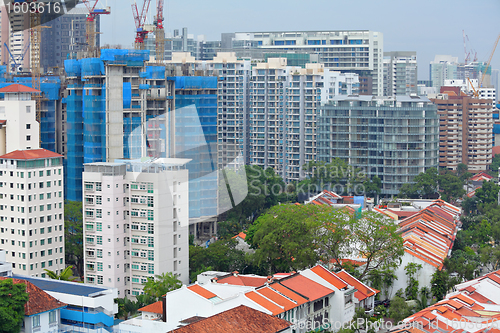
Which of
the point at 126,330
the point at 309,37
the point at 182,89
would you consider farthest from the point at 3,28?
the point at 126,330

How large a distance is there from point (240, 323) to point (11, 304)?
8124mm

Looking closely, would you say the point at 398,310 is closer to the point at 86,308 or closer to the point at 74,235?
the point at 86,308

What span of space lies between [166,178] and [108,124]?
1147 centimetres

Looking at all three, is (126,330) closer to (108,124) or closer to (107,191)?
(107,191)

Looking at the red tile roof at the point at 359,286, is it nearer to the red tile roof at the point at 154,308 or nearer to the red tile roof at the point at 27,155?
the red tile roof at the point at 154,308

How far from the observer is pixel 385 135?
5900cm

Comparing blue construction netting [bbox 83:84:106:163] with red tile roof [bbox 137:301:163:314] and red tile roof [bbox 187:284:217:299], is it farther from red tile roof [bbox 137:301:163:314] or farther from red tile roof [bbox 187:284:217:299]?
red tile roof [bbox 187:284:217:299]

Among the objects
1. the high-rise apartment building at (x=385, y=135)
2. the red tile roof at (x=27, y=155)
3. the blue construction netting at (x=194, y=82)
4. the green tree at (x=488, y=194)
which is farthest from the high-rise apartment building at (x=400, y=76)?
the red tile roof at (x=27, y=155)

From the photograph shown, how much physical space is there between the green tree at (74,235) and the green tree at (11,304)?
1123cm

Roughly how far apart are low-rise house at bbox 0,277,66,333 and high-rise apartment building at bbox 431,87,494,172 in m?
59.7

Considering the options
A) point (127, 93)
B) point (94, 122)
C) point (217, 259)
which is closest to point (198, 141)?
point (127, 93)

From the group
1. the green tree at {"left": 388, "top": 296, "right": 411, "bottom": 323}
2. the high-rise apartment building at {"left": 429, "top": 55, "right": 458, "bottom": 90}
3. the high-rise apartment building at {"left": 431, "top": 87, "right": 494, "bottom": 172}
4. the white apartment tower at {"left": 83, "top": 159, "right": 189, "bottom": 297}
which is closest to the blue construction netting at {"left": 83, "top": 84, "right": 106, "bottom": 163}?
the white apartment tower at {"left": 83, "top": 159, "right": 189, "bottom": 297}

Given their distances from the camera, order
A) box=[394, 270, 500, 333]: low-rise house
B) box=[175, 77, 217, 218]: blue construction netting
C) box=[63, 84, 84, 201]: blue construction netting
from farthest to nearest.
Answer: box=[175, 77, 217, 218]: blue construction netting
box=[63, 84, 84, 201]: blue construction netting
box=[394, 270, 500, 333]: low-rise house

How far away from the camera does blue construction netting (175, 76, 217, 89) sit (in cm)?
4838
